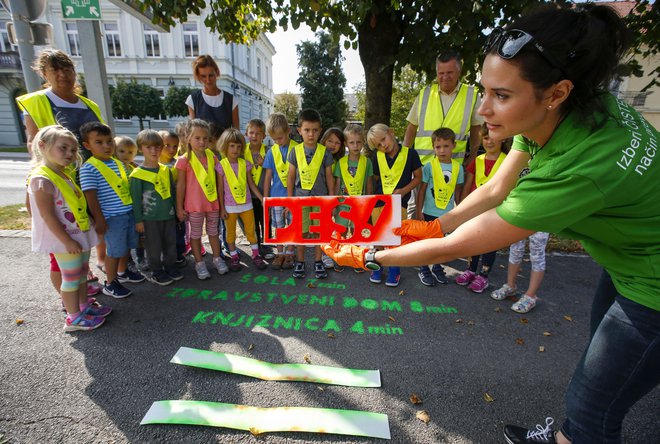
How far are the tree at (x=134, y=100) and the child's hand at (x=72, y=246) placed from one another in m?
26.3

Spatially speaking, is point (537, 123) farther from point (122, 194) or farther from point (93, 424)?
point (122, 194)

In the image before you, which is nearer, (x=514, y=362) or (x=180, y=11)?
(x=514, y=362)

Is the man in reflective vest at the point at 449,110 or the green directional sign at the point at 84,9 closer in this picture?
the man in reflective vest at the point at 449,110

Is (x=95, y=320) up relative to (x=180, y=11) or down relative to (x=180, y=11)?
down

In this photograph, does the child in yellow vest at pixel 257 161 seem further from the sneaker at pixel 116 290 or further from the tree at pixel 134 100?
the tree at pixel 134 100

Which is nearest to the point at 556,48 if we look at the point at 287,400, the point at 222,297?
the point at 287,400

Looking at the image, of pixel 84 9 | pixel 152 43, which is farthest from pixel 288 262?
pixel 152 43

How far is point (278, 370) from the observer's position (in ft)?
8.36

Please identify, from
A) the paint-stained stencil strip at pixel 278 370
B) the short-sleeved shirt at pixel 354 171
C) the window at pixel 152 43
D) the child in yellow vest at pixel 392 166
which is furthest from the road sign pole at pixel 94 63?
the window at pixel 152 43

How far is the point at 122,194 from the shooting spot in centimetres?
366

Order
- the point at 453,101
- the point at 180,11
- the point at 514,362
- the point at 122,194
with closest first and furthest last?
the point at 514,362, the point at 122,194, the point at 453,101, the point at 180,11

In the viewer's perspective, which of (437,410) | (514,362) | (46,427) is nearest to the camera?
(46,427)

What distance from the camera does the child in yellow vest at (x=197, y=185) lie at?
4.09 metres

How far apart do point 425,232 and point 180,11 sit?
18.1 ft
